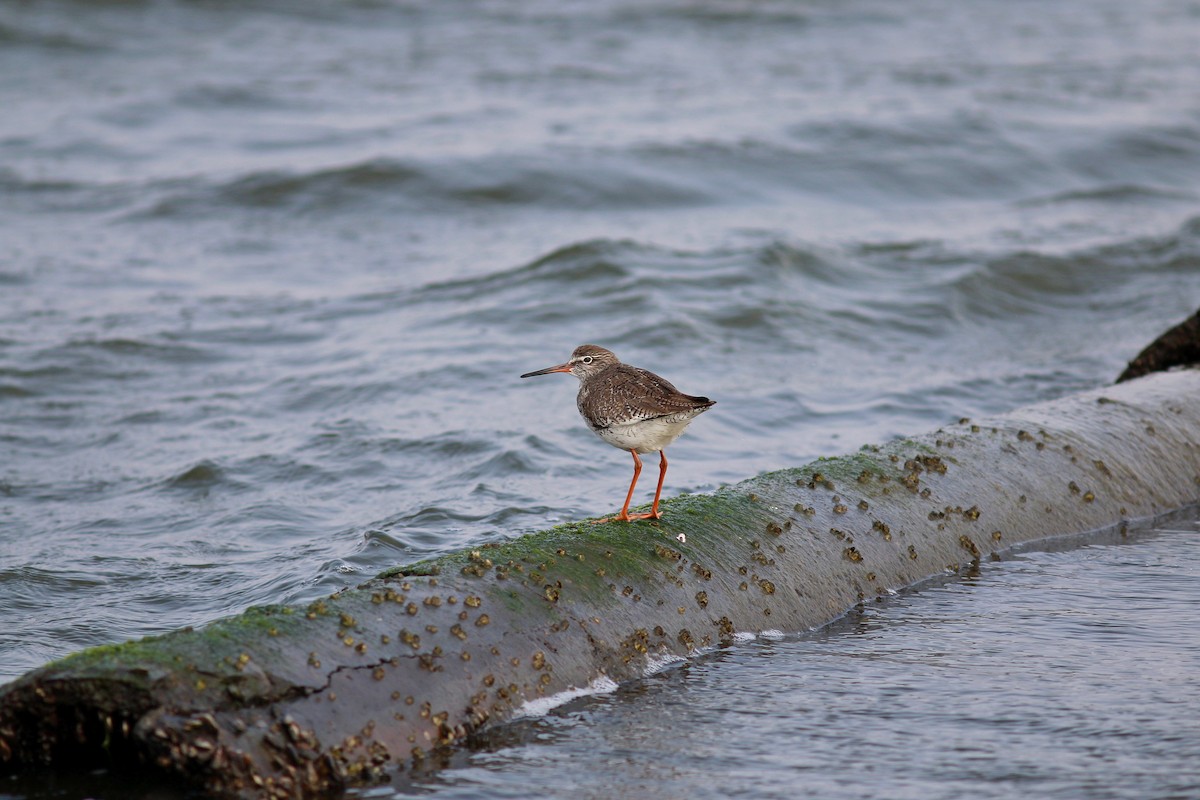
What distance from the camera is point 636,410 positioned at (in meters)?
5.11

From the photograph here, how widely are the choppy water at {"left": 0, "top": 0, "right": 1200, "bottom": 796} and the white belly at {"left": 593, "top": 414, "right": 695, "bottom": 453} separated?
3.28 ft

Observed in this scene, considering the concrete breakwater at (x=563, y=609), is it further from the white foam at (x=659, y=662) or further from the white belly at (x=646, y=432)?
the white belly at (x=646, y=432)

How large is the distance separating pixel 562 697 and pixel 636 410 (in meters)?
1.34

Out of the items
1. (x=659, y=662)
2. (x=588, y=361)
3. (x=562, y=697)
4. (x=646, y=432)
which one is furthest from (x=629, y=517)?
(x=588, y=361)

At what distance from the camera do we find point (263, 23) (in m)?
24.8

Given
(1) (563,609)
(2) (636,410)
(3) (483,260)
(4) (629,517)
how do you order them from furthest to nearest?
(3) (483,260)
(2) (636,410)
(4) (629,517)
(1) (563,609)

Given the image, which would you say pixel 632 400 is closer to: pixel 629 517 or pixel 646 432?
pixel 646 432

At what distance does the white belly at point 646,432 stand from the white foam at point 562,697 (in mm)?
1204

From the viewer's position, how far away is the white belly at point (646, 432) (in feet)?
16.9

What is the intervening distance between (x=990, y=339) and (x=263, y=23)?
1783 centimetres

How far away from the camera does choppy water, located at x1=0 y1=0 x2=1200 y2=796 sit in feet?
23.8

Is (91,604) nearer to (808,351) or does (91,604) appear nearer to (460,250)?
(808,351)

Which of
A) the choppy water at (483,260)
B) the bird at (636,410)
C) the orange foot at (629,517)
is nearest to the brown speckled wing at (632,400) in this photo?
the bird at (636,410)

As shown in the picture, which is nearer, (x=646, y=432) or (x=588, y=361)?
(x=646, y=432)
